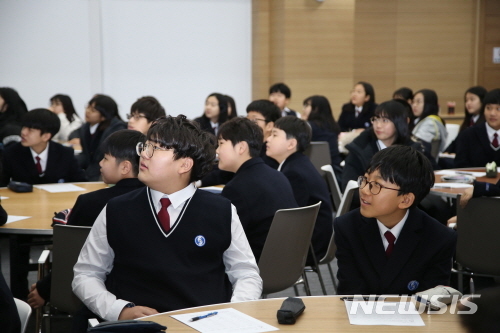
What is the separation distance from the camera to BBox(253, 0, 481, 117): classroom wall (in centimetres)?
955

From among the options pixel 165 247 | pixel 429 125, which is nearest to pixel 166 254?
pixel 165 247

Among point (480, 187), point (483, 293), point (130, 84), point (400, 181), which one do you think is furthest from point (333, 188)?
point (130, 84)

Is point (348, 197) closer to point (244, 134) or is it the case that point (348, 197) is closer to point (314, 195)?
point (314, 195)

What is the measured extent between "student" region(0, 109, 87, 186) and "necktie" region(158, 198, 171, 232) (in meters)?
2.72

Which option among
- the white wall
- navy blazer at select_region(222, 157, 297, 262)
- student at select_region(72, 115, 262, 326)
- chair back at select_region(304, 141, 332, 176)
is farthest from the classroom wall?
student at select_region(72, 115, 262, 326)

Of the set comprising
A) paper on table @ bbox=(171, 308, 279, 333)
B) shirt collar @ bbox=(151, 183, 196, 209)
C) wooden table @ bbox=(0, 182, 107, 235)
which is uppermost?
shirt collar @ bbox=(151, 183, 196, 209)

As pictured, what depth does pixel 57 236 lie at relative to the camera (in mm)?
2619

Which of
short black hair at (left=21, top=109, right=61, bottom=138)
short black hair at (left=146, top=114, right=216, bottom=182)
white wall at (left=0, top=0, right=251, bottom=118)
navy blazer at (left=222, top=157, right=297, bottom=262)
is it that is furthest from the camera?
white wall at (left=0, top=0, right=251, bottom=118)

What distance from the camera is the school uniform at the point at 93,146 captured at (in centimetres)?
562

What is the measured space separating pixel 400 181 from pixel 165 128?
2.94 ft

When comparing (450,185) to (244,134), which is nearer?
(244,134)

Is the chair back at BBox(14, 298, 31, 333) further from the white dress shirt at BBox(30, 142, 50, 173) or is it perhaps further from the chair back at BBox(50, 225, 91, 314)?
the white dress shirt at BBox(30, 142, 50, 173)

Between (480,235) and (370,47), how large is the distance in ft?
24.1

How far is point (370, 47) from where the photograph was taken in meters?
10.3
